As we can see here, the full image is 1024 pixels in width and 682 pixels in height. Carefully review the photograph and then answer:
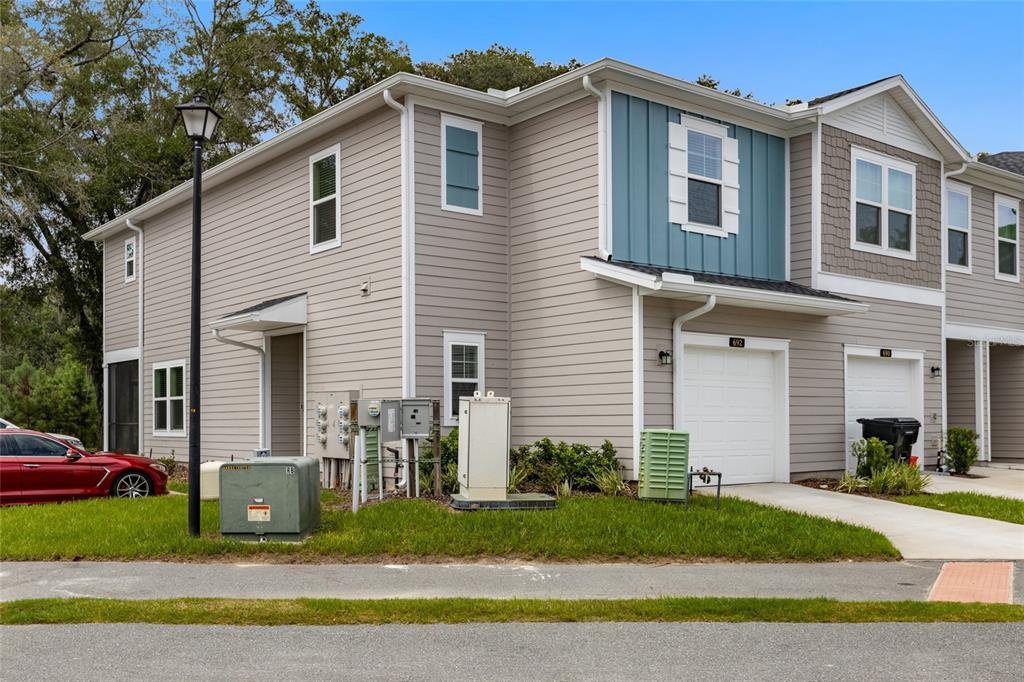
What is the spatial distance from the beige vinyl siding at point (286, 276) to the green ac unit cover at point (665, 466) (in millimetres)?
4082

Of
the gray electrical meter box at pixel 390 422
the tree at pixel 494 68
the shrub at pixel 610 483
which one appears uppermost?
the tree at pixel 494 68

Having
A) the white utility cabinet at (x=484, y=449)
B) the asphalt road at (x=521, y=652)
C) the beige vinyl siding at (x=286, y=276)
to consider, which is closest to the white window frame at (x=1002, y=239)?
the beige vinyl siding at (x=286, y=276)

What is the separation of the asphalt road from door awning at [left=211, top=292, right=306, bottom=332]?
950 cm

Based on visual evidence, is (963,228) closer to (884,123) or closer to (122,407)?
(884,123)

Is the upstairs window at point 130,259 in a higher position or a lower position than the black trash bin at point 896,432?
higher

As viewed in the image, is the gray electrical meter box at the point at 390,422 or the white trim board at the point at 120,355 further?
the white trim board at the point at 120,355

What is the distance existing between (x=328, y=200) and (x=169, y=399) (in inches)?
289

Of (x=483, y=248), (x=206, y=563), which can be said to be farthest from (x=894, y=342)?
(x=206, y=563)

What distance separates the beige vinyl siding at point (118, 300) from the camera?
23.4 metres

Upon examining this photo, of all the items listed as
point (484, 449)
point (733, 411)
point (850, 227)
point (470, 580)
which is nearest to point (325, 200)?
point (484, 449)

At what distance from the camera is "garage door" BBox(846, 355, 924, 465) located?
54.0ft

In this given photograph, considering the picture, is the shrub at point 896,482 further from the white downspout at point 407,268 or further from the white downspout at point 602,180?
the white downspout at point 407,268

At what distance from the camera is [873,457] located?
15.0 m

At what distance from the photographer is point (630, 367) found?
13.4 m
